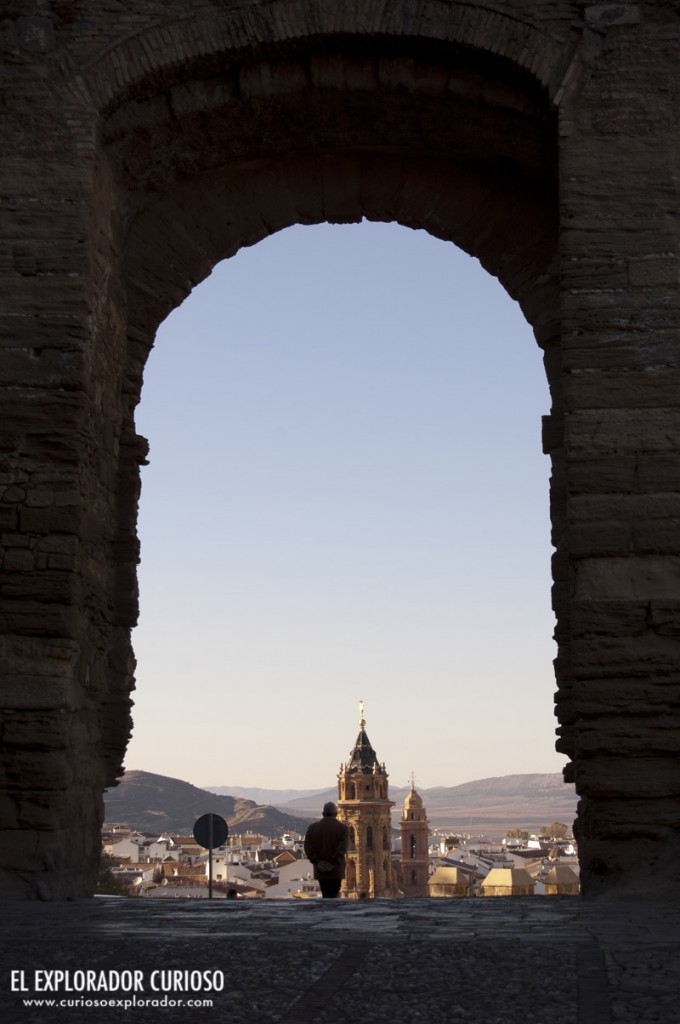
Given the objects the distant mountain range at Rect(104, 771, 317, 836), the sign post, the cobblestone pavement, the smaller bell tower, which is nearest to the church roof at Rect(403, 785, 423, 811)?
the smaller bell tower

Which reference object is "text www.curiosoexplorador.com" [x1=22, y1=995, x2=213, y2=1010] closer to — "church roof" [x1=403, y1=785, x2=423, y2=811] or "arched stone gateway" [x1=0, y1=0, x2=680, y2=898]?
"arched stone gateway" [x1=0, y1=0, x2=680, y2=898]

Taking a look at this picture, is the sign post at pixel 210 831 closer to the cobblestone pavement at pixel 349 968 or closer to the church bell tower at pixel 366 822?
the cobblestone pavement at pixel 349 968

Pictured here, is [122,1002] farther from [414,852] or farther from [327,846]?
[414,852]

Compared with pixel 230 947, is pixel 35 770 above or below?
above

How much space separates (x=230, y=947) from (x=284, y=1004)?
0.86 m

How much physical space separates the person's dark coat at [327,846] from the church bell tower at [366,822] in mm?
70143

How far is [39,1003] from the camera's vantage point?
3.15m

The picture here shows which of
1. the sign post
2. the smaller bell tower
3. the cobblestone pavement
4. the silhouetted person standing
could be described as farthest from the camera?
the smaller bell tower

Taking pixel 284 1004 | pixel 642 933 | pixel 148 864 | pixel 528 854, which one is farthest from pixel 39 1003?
A: pixel 528 854

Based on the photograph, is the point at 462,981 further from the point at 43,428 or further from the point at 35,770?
the point at 43,428

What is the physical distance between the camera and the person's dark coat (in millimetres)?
8172

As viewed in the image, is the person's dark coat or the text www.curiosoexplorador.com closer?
the text www.curiosoexplorador.com

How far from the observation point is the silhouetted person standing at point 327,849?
8172mm

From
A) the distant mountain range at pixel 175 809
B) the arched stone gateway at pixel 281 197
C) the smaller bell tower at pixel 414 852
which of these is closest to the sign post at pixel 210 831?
the arched stone gateway at pixel 281 197
